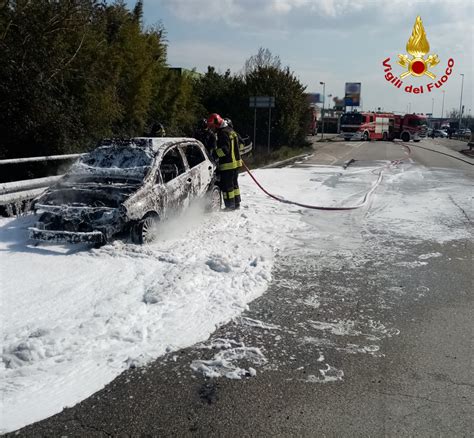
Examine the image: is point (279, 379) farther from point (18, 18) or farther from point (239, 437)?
point (18, 18)

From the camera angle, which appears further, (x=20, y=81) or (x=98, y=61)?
(x=98, y=61)

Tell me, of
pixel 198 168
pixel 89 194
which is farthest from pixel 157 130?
pixel 89 194

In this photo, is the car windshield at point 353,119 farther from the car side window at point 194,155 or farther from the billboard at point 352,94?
the billboard at point 352,94

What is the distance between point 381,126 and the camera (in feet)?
161

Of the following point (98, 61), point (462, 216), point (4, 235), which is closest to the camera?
point (4, 235)

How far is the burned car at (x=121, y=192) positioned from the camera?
637cm

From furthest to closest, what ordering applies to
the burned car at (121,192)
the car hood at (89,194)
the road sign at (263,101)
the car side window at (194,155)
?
the road sign at (263,101) → the car side window at (194,155) → the car hood at (89,194) → the burned car at (121,192)

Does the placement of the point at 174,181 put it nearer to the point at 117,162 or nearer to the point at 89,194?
the point at 117,162

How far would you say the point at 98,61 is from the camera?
13500mm

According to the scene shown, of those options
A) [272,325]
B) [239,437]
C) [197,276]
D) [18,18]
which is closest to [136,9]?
[18,18]

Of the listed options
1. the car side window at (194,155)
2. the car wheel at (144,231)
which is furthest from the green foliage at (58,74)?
the car wheel at (144,231)

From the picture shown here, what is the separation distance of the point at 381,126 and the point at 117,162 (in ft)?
148

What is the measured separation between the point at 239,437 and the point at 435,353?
2008mm

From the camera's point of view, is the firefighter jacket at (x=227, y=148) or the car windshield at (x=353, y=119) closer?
the firefighter jacket at (x=227, y=148)
